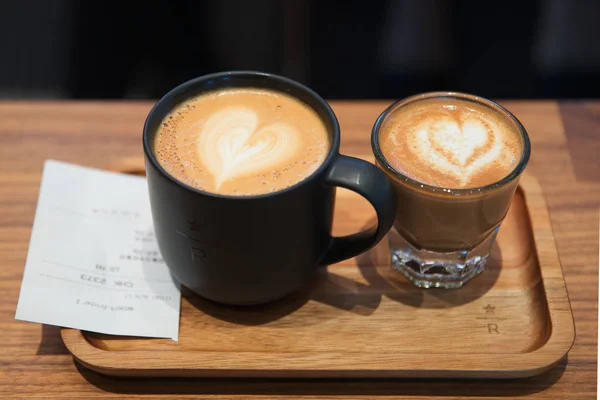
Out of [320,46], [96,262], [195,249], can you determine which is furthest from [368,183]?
[320,46]

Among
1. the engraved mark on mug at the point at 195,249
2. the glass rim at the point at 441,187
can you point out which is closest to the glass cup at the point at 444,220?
the glass rim at the point at 441,187

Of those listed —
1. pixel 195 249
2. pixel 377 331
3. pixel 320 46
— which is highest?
pixel 195 249

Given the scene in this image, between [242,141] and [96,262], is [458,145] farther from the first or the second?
[96,262]

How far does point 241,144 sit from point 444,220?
0.80 ft

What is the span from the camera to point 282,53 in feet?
6.03

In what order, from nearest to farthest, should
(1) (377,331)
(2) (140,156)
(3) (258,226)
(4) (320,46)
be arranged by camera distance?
1. (3) (258,226)
2. (1) (377,331)
3. (2) (140,156)
4. (4) (320,46)

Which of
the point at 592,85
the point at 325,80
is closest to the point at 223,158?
the point at 325,80

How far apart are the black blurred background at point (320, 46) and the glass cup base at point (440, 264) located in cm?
92

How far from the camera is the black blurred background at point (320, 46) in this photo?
5.98 ft

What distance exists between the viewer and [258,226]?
2.50 feet

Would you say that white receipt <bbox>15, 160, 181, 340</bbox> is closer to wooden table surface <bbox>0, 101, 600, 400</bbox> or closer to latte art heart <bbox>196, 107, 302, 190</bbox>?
wooden table surface <bbox>0, 101, 600, 400</bbox>

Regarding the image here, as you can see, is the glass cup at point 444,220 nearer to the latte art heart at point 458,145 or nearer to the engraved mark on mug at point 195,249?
the latte art heart at point 458,145

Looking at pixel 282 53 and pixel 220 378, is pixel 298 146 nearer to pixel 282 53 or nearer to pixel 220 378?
pixel 220 378

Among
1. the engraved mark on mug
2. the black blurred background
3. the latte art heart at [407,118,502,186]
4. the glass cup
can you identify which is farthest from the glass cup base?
the black blurred background
